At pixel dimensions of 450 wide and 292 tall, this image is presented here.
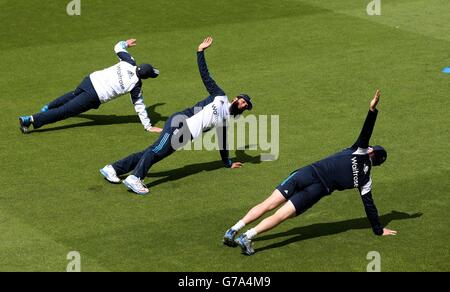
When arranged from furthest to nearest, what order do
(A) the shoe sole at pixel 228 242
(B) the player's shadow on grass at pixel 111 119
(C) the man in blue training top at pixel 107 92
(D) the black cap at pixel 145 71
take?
(B) the player's shadow on grass at pixel 111 119 → (C) the man in blue training top at pixel 107 92 → (D) the black cap at pixel 145 71 → (A) the shoe sole at pixel 228 242

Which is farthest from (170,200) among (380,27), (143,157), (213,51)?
(380,27)

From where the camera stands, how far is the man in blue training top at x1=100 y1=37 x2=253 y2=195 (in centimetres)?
1786

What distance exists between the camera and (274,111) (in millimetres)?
22469

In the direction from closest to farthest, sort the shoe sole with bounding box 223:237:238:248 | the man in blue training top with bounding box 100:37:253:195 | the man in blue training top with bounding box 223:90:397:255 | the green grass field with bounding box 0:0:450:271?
the man in blue training top with bounding box 223:90:397:255 → the shoe sole with bounding box 223:237:238:248 → the green grass field with bounding box 0:0:450:271 → the man in blue training top with bounding box 100:37:253:195

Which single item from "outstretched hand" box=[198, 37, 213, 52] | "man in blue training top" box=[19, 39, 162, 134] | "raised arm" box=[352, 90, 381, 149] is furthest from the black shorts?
"man in blue training top" box=[19, 39, 162, 134]

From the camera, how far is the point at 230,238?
15.5 m

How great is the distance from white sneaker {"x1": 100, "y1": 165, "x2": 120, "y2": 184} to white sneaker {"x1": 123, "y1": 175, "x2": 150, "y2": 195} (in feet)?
1.64

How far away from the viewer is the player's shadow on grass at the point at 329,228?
16.2 m

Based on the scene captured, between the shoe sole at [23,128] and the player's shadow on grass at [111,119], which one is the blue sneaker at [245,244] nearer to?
the player's shadow on grass at [111,119]

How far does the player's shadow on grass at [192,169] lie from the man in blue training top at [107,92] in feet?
6.60

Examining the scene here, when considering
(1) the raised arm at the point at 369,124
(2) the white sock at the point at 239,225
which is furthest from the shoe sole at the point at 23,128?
(1) the raised arm at the point at 369,124

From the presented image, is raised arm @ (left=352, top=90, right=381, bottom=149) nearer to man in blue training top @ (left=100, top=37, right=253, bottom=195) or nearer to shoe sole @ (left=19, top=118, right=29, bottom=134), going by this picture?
man in blue training top @ (left=100, top=37, right=253, bottom=195)

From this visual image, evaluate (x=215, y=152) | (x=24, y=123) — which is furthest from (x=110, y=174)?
(x=24, y=123)

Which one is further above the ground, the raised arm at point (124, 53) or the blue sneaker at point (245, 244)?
the raised arm at point (124, 53)
